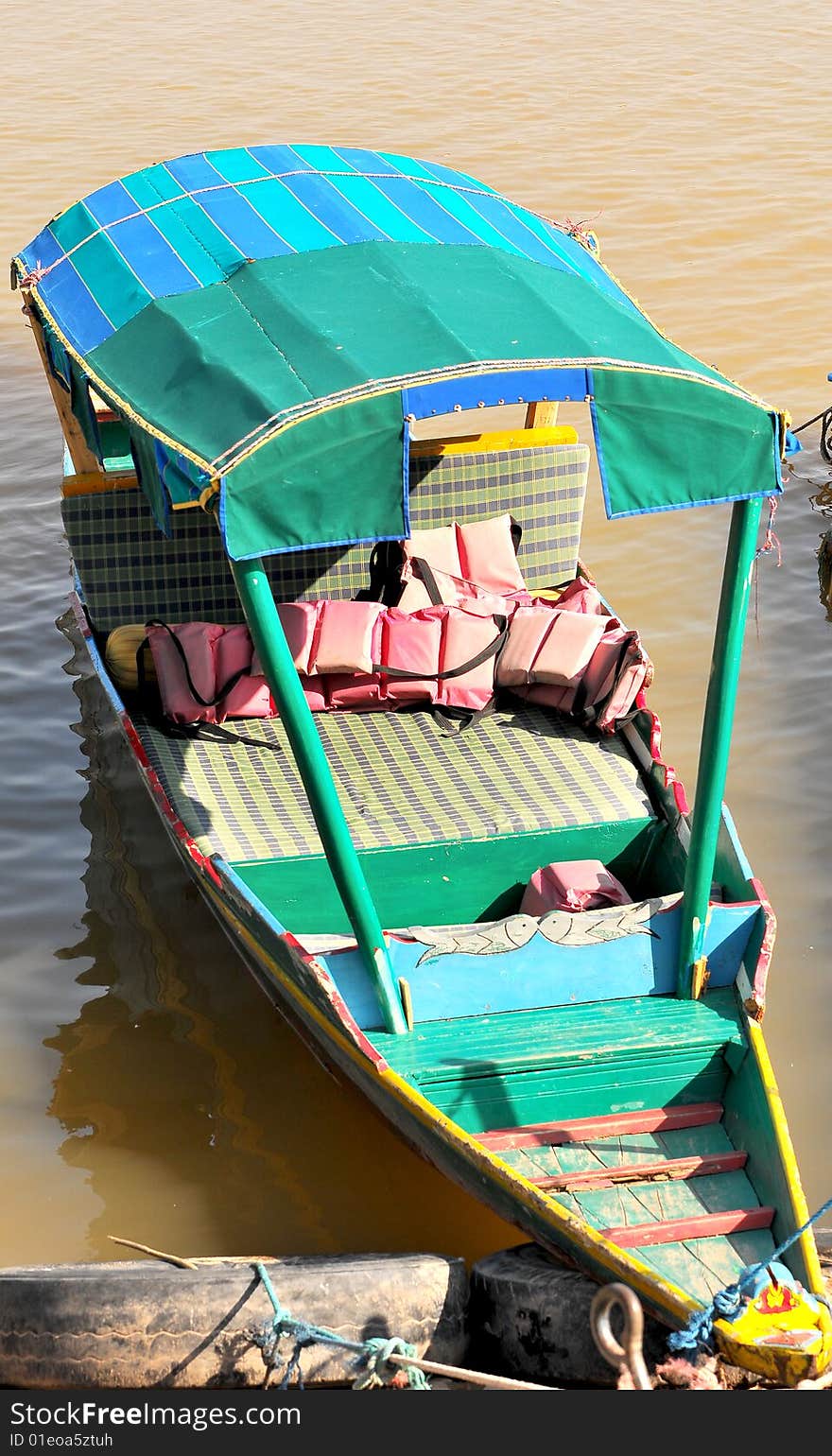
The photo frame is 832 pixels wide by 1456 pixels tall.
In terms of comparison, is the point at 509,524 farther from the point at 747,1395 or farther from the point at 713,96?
the point at 713,96

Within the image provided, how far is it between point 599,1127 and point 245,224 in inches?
143

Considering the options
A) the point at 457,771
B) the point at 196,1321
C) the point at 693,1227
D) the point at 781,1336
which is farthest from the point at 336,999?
the point at 457,771

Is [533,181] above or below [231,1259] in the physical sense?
above

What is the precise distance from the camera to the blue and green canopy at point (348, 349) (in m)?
4.35

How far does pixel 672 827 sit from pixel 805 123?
493 inches

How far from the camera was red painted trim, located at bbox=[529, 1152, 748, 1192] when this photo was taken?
452 centimetres

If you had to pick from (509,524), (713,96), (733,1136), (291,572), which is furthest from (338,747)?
(713,96)

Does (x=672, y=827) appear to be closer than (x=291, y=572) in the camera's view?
Yes

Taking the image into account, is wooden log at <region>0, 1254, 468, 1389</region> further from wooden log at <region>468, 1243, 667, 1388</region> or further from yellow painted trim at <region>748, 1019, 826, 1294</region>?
yellow painted trim at <region>748, 1019, 826, 1294</region>

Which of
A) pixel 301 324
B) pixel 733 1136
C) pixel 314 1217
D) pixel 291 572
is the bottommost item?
pixel 314 1217

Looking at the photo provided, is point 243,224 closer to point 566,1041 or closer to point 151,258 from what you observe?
point 151,258

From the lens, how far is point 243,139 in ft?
52.9

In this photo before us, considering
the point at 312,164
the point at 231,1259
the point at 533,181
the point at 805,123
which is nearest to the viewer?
the point at 231,1259

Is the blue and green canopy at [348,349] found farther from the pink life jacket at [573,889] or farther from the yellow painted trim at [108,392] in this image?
the pink life jacket at [573,889]
